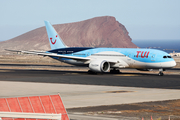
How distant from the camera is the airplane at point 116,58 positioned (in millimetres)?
48625

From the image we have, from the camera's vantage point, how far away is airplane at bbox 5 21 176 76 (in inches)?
1914

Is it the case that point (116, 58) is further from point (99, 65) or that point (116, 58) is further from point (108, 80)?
point (108, 80)

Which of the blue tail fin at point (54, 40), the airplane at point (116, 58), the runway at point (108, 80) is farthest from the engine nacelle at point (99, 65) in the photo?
the blue tail fin at point (54, 40)

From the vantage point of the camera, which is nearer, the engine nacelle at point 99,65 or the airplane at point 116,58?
the airplane at point 116,58

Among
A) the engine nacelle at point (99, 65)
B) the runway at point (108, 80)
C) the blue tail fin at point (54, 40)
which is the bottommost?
the runway at point (108, 80)

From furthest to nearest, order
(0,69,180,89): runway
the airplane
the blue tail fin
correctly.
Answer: the blue tail fin < the airplane < (0,69,180,89): runway

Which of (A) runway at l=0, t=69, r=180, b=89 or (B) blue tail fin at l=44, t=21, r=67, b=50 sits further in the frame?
(B) blue tail fin at l=44, t=21, r=67, b=50

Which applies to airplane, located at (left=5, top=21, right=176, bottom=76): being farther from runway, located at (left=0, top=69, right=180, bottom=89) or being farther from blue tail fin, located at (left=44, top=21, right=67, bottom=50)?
runway, located at (left=0, top=69, right=180, bottom=89)

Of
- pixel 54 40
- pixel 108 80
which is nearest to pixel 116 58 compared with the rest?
pixel 108 80

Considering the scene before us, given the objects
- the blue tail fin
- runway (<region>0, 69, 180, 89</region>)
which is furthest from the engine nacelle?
the blue tail fin

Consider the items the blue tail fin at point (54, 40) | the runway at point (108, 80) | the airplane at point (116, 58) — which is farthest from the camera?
the blue tail fin at point (54, 40)

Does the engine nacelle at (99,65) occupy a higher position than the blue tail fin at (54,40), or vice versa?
the blue tail fin at (54,40)

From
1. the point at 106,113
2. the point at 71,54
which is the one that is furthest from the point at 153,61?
the point at 106,113

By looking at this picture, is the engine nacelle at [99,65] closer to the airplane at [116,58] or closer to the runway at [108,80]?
the airplane at [116,58]
